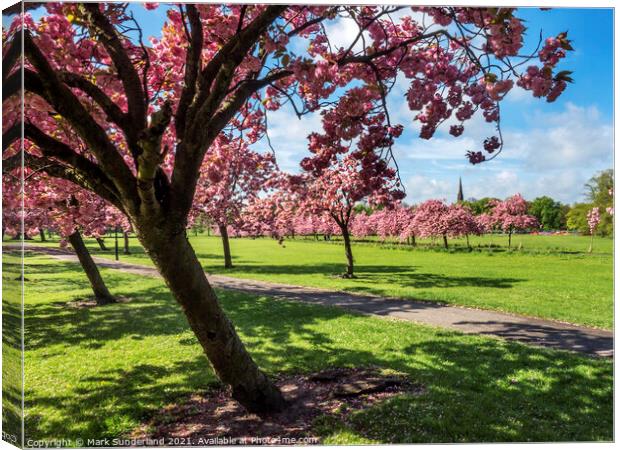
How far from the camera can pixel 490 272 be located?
745 cm

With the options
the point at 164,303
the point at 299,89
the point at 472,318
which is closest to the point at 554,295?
the point at 472,318

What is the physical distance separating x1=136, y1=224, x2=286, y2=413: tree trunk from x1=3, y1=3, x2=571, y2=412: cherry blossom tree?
0.01 metres

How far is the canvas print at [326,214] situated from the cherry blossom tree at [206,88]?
2 centimetres

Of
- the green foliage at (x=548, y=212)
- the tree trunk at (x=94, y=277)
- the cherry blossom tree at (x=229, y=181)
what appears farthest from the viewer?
the tree trunk at (x=94, y=277)

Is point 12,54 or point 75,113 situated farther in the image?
point 12,54

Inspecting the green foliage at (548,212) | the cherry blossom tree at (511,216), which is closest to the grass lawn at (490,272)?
the green foliage at (548,212)

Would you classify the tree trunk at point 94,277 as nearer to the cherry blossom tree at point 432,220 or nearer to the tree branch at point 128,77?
the tree branch at point 128,77

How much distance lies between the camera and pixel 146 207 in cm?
326

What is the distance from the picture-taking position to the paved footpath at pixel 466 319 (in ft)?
22.1

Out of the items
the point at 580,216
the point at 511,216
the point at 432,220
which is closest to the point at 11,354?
the point at 432,220

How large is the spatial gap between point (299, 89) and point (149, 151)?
291 cm

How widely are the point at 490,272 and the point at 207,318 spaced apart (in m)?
5.56

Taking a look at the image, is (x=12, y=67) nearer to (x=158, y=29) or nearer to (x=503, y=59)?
(x=158, y=29)

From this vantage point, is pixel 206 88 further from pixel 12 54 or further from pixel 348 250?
pixel 348 250
